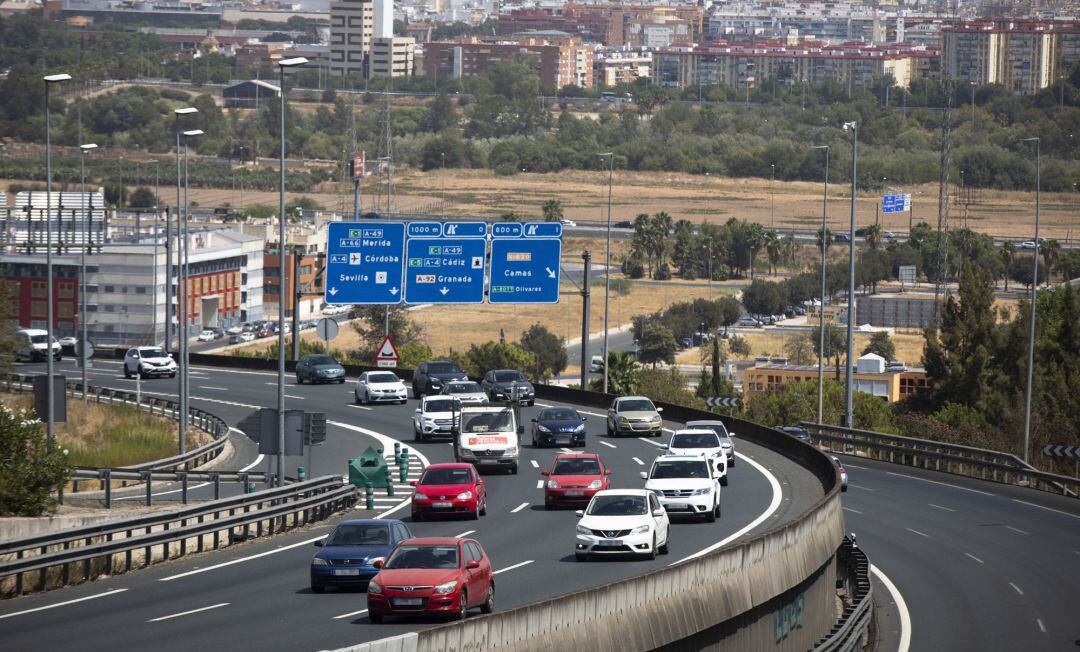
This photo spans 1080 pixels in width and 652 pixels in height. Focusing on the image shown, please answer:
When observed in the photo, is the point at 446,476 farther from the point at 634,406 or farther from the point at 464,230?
the point at 464,230

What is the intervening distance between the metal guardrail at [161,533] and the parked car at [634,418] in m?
15.4

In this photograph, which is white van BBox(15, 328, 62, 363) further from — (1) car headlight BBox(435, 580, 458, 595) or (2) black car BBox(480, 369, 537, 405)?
(1) car headlight BBox(435, 580, 458, 595)

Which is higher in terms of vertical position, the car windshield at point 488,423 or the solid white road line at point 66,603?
the car windshield at point 488,423

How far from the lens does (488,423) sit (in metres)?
45.0

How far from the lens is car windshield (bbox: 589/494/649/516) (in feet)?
101

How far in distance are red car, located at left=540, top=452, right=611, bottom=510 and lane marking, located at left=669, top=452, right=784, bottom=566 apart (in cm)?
369

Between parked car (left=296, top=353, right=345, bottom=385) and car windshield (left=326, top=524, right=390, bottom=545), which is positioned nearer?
car windshield (left=326, top=524, right=390, bottom=545)

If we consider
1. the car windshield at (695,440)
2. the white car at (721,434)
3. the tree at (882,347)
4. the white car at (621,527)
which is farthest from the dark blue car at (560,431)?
the tree at (882,347)

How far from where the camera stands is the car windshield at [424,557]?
78.3 ft

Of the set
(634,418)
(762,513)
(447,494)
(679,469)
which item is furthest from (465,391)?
(679,469)

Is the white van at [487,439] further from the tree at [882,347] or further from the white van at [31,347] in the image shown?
the tree at [882,347]

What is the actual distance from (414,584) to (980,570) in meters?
19.9

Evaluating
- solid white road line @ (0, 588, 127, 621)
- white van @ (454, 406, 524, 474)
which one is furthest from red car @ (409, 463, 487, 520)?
solid white road line @ (0, 588, 127, 621)

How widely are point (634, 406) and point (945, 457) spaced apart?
10553 mm
